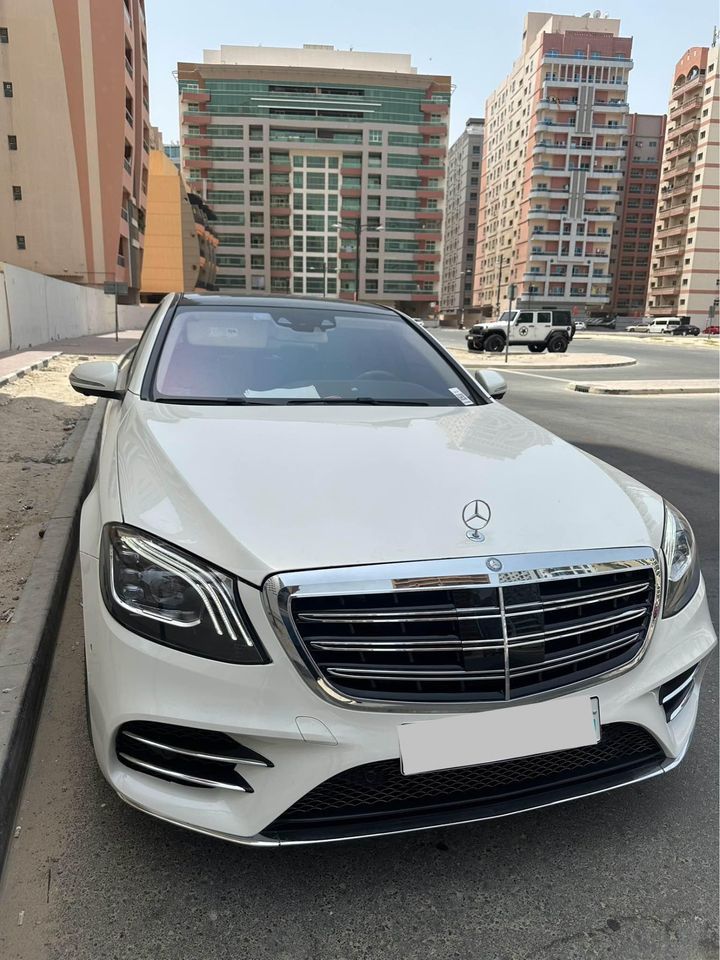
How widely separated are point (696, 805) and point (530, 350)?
28695 mm

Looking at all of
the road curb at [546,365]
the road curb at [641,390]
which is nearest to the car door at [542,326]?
the road curb at [546,365]

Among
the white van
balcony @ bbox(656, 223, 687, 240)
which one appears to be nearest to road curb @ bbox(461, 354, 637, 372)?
the white van

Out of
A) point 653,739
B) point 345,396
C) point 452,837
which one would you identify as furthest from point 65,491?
point 653,739

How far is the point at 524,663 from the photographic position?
153 cm

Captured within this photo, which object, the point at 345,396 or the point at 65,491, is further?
the point at 65,491

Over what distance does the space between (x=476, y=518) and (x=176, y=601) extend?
0.77m

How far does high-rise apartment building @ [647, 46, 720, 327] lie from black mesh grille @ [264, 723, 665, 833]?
86.6 meters

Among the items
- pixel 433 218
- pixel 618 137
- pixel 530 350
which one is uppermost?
pixel 618 137

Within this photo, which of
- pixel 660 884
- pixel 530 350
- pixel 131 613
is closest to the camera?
pixel 131 613

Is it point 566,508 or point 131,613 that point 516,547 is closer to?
point 566,508

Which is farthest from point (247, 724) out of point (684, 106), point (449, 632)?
point (684, 106)

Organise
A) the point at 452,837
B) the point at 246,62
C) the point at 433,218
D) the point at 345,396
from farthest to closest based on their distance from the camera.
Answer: the point at 246,62 → the point at 433,218 → the point at 345,396 → the point at 452,837

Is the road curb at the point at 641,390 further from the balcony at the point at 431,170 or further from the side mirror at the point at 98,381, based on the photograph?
the balcony at the point at 431,170

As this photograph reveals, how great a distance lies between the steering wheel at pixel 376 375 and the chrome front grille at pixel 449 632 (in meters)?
1.60
